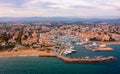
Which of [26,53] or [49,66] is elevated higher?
[26,53]

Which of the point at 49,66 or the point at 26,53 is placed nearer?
the point at 49,66

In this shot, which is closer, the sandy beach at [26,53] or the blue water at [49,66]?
the blue water at [49,66]

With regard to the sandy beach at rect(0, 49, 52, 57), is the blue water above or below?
below

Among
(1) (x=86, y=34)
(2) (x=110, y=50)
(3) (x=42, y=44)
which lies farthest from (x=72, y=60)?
(1) (x=86, y=34)

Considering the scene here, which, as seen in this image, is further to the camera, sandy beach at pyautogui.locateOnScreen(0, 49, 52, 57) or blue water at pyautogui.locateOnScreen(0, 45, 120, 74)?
sandy beach at pyautogui.locateOnScreen(0, 49, 52, 57)

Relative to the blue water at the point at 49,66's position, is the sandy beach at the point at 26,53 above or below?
above

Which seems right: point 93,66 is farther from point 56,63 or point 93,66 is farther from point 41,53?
point 41,53

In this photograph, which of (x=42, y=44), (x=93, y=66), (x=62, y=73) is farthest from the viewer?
(x=42, y=44)

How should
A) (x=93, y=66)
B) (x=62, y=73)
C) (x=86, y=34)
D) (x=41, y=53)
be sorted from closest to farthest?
(x=62, y=73)
(x=93, y=66)
(x=41, y=53)
(x=86, y=34)
